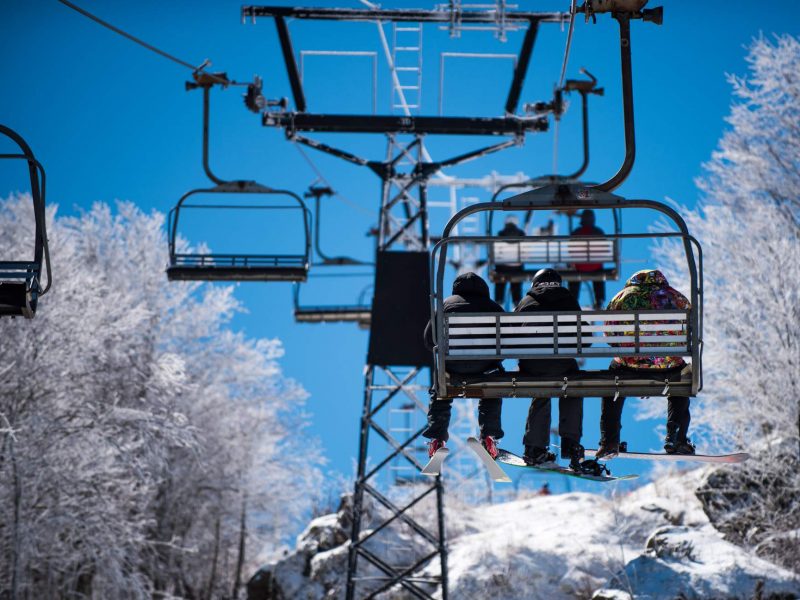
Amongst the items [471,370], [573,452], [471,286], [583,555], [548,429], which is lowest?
[583,555]

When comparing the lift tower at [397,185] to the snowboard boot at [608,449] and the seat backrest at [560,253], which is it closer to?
the seat backrest at [560,253]

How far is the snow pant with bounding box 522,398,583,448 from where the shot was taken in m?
8.56

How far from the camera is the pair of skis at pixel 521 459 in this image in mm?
8383

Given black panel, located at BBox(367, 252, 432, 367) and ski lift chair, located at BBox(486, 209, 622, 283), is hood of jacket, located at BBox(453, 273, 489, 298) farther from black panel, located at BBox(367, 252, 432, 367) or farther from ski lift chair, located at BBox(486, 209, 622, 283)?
black panel, located at BBox(367, 252, 432, 367)

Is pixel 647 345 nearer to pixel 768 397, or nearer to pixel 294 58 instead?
pixel 294 58

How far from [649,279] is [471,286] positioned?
1216mm

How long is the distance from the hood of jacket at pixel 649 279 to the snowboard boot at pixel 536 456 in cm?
139

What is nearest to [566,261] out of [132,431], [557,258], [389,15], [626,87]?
[557,258]

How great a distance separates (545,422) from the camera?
28.1 ft

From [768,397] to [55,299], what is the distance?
44.0 feet

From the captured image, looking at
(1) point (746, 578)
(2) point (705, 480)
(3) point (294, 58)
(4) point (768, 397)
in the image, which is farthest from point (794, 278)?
(3) point (294, 58)

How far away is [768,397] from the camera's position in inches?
851

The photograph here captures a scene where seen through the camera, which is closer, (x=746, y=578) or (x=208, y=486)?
(x=746, y=578)

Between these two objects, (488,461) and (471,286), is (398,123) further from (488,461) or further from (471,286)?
(488,461)
